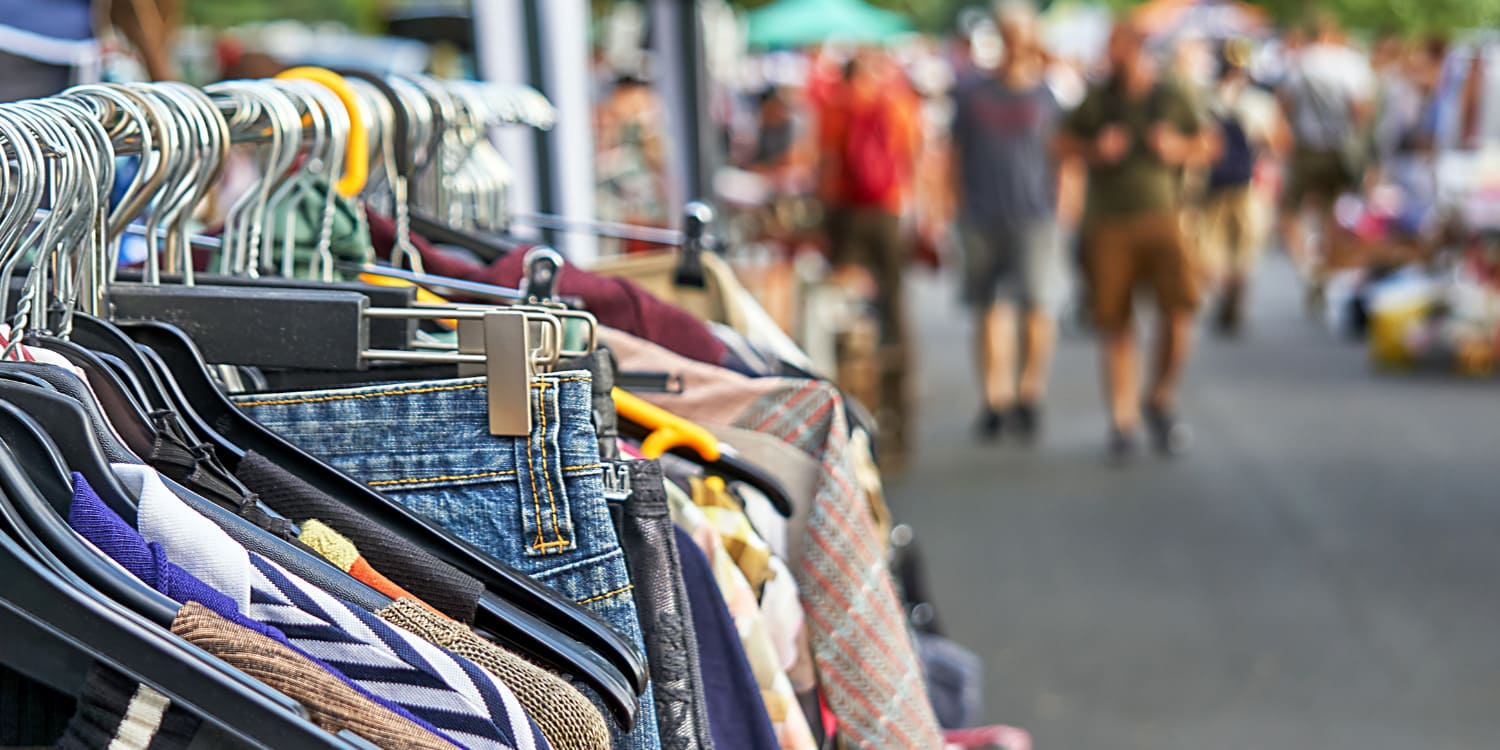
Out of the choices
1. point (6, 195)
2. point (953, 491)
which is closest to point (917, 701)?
point (6, 195)

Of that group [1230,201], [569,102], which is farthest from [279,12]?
[569,102]

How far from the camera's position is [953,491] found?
6324mm

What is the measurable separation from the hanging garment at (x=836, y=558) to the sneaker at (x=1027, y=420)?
5.48m

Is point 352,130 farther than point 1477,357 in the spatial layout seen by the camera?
No

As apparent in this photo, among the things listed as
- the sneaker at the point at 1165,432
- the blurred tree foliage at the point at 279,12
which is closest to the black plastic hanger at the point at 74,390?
the sneaker at the point at 1165,432

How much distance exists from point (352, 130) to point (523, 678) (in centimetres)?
88

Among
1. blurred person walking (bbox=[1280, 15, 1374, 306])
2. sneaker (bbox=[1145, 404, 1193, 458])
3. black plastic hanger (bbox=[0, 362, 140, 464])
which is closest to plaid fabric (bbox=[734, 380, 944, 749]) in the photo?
black plastic hanger (bbox=[0, 362, 140, 464])

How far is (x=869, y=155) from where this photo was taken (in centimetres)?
805

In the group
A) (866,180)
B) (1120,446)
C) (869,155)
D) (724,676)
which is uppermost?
(869,155)

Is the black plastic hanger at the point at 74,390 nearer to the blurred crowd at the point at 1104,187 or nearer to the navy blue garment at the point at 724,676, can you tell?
the navy blue garment at the point at 724,676

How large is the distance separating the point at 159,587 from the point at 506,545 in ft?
1.09

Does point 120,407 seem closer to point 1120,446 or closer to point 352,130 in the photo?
point 352,130

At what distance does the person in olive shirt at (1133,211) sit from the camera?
6.63 metres

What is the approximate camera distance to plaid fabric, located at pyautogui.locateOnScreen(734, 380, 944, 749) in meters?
1.71
